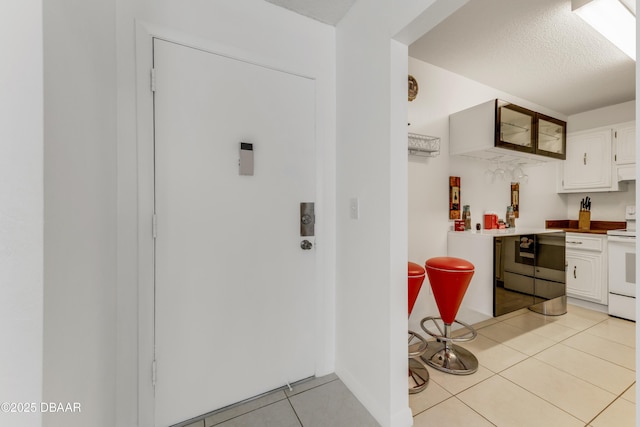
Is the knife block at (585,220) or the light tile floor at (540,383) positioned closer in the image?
A: the light tile floor at (540,383)

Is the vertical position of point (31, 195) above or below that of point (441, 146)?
below

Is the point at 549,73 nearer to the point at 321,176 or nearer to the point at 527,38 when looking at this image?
the point at 527,38

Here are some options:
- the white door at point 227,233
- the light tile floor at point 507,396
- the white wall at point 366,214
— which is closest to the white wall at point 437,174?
→ the light tile floor at point 507,396

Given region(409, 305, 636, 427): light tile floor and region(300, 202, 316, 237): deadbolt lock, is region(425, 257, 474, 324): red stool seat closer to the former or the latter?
region(409, 305, 636, 427): light tile floor

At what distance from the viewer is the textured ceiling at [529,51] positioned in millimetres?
1739

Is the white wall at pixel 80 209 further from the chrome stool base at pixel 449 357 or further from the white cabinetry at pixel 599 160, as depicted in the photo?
the white cabinetry at pixel 599 160

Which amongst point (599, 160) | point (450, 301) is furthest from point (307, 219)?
point (599, 160)

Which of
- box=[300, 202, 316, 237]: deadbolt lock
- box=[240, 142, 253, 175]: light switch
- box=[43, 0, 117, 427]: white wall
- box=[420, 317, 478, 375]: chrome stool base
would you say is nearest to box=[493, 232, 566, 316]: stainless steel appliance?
box=[420, 317, 478, 375]: chrome stool base

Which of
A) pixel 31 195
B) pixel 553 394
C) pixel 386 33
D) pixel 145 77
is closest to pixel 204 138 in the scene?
pixel 145 77

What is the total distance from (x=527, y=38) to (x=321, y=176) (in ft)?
6.48

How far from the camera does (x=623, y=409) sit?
4.98ft

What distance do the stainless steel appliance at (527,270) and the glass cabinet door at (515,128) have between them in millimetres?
877

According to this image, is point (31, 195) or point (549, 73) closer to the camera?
point (31, 195)

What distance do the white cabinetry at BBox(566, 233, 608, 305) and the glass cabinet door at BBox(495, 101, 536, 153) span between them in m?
1.57
